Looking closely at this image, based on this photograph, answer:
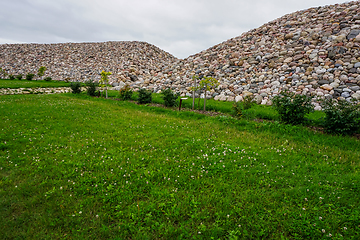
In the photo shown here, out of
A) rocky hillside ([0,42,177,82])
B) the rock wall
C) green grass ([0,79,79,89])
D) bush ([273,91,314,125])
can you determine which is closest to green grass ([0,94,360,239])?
bush ([273,91,314,125])

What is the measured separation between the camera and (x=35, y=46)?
192ft

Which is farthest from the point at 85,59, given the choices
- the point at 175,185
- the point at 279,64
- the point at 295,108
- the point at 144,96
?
the point at 175,185

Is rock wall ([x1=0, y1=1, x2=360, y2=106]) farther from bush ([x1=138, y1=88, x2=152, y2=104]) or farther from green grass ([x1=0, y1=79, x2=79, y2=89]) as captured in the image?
green grass ([x1=0, y1=79, x2=79, y2=89])

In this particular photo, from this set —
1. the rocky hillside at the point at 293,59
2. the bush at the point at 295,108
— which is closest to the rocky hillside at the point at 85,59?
the rocky hillside at the point at 293,59

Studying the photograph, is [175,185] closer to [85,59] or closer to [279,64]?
[279,64]

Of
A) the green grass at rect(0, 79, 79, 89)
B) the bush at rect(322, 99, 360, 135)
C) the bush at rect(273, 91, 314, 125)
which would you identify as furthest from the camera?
the green grass at rect(0, 79, 79, 89)

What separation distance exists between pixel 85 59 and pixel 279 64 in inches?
1840

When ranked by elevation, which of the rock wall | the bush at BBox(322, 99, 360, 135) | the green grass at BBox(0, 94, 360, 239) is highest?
the rock wall

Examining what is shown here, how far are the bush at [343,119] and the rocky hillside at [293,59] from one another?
136 inches

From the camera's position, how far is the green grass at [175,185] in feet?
13.0

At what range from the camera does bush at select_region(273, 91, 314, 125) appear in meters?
10.9

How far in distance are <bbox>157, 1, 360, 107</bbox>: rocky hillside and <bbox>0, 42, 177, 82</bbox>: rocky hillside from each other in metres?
12.3

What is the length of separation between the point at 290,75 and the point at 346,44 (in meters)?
7.29

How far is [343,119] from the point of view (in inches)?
376
